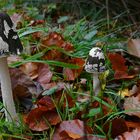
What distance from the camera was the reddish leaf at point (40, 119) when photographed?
1960mm

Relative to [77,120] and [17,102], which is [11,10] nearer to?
[17,102]

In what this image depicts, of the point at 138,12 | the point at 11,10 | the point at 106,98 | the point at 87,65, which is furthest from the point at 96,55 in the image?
the point at 11,10

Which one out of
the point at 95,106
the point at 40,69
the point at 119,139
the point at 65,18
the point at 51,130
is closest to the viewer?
the point at 119,139

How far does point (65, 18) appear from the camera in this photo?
13.8 feet

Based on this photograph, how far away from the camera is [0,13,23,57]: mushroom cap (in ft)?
5.94

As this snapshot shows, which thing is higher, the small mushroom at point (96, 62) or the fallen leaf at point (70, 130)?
the small mushroom at point (96, 62)

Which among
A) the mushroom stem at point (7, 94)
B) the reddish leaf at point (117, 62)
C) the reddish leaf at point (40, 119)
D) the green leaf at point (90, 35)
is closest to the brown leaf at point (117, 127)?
the reddish leaf at point (40, 119)

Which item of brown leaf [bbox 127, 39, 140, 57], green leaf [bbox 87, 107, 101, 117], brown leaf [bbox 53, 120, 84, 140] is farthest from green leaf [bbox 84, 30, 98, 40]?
brown leaf [bbox 53, 120, 84, 140]

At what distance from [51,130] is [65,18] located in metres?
2.46

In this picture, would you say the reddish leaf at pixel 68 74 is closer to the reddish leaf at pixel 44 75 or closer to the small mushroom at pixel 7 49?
the reddish leaf at pixel 44 75

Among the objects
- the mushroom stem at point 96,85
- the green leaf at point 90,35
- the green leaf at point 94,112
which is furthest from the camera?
the green leaf at point 90,35

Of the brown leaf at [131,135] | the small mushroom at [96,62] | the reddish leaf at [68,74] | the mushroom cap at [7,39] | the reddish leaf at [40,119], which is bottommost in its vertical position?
the brown leaf at [131,135]

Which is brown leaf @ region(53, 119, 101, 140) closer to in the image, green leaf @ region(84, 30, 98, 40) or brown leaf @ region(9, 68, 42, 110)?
brown leaf @ region(9, 68, 42, 110)

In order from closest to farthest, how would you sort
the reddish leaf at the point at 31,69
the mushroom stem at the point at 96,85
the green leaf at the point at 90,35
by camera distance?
the mushroom stem at the point at 96,85 → the reddish leaf at the point at 31,69 → the green leaf at the point at 90,35
